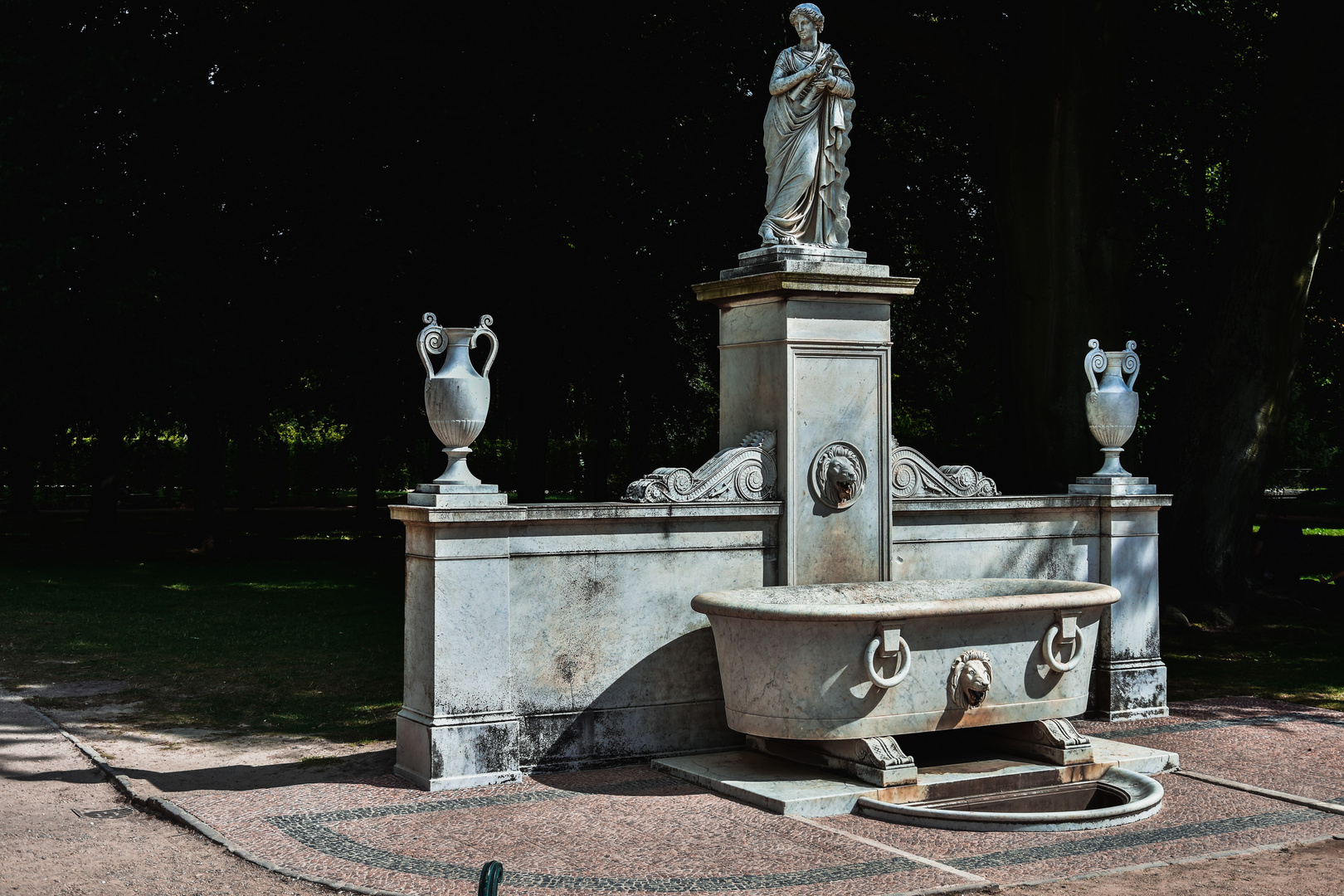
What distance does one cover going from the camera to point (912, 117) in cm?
1953

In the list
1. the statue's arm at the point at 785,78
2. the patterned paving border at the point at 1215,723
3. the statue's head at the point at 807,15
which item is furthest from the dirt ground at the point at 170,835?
the statue's head at the point at 807,15

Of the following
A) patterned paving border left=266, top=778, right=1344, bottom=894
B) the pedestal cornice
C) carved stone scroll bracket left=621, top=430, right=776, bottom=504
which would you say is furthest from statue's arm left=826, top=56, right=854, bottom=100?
patterned paving border left=266, top=778, right=1344, bottom=894

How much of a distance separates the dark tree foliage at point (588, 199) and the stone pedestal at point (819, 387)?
591 centimetres

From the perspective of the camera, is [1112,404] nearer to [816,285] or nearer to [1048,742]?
[816,285]

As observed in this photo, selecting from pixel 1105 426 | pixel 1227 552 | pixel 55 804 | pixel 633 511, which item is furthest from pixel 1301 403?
pixel 55 804

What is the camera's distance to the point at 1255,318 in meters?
14.1

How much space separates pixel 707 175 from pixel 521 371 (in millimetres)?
6394

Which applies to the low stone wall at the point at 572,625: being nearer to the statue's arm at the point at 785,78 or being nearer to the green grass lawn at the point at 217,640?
the green grass lawn at the point at 217,640

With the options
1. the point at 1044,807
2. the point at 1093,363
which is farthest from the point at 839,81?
the point at 1044,807

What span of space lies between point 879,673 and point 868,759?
475 millimetres

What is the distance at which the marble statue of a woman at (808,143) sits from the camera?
849 centimetres

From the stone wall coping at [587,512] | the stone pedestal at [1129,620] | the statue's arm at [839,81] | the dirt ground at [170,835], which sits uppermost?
the statue's arm at [839,81]

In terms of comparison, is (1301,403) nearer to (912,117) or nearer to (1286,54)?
(912,117)

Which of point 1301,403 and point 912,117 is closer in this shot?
point 912,117
